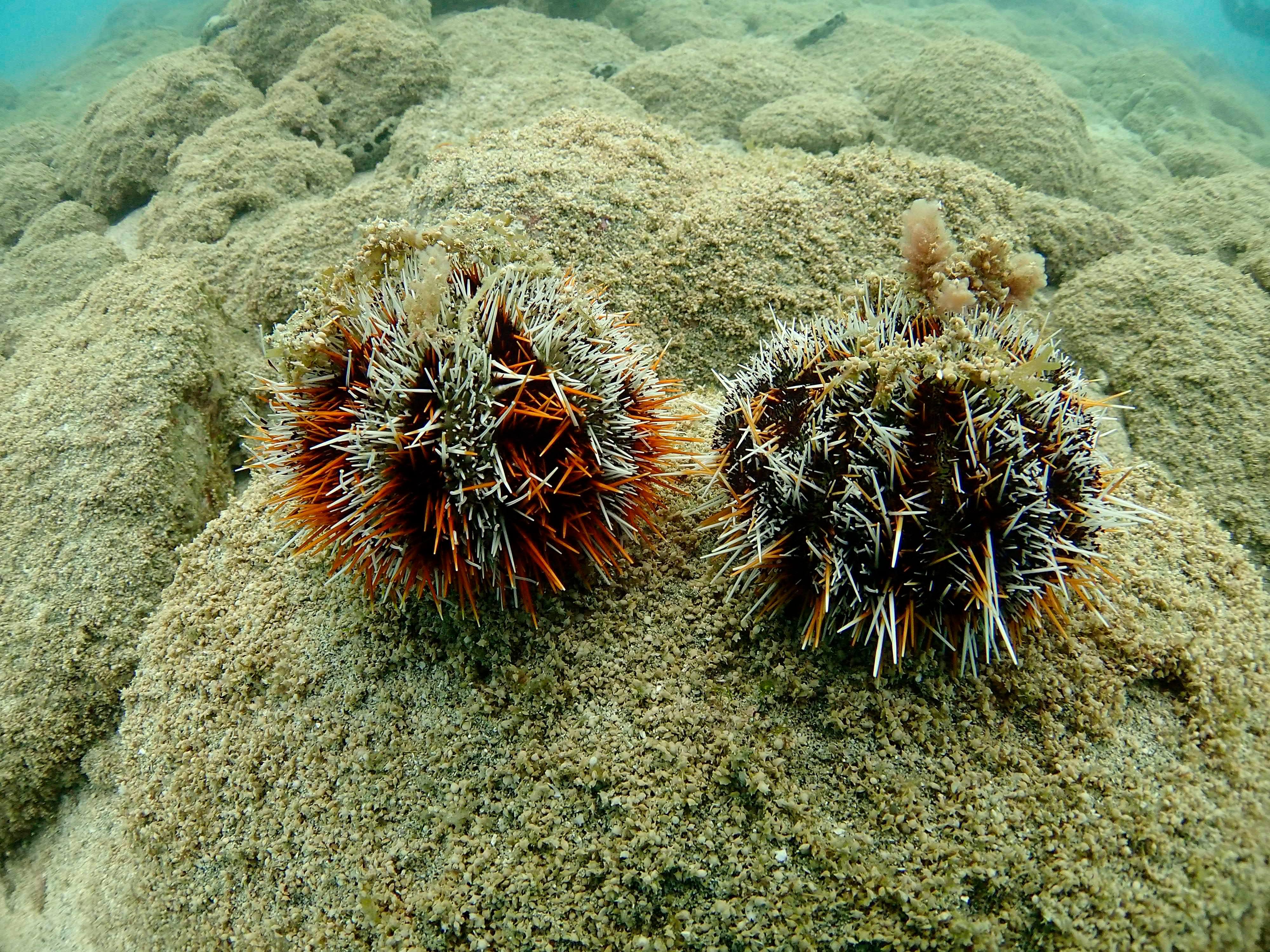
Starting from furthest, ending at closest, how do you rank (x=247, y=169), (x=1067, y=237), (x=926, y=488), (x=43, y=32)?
(x=43, y=32), (x=247, y=169), (x=1067, y=237), (x=926, y=488)

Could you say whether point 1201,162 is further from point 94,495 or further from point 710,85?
point 94,495

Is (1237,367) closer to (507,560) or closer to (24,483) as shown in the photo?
(507,560)

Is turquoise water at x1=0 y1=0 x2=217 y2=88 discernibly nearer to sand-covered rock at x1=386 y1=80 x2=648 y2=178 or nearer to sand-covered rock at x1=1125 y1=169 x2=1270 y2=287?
sand-covered rock at x1=386 y1=80 x2=648 y2=178

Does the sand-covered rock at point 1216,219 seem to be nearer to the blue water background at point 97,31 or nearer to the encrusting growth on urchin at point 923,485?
the encrusting growth on urchin at point 923,485

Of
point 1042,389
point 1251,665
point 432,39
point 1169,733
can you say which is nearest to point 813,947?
point 1169,733

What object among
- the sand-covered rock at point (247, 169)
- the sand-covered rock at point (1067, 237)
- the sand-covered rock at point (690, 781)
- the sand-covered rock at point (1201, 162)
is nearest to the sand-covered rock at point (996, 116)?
Result: the sand-covered rock at point (1067, 237)

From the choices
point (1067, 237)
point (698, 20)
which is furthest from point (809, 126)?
point (698, 20)
